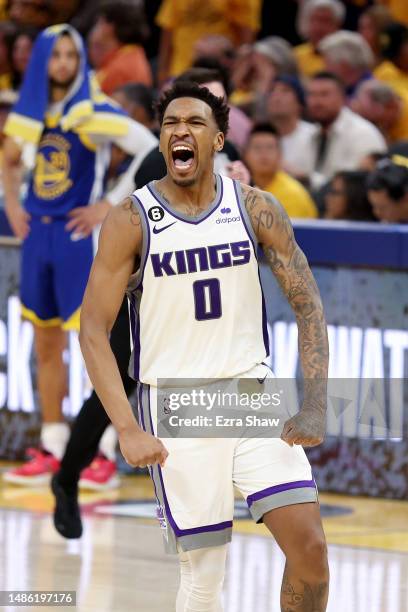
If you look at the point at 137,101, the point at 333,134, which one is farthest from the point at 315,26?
the point at 137,101

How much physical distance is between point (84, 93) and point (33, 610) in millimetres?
2973

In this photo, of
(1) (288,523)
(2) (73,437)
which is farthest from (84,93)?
(1) (288,523)

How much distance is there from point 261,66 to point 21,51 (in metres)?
2.11

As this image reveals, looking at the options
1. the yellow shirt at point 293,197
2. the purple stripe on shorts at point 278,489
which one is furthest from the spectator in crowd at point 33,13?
the purple stripe on shorts at point 278,489

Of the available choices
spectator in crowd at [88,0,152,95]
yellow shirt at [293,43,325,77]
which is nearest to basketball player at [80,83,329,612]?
spectator in crowd at [88,0,152,95]

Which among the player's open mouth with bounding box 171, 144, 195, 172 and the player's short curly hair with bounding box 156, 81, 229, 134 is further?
the player's short curly hair with bounding box 156, 81, 229, 134

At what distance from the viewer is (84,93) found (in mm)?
7488

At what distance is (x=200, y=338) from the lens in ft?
14.1

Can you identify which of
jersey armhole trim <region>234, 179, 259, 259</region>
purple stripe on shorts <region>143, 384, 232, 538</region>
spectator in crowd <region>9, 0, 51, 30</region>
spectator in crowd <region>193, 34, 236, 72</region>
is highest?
spectator in crowd <region>9, 0, 51, 30</region>

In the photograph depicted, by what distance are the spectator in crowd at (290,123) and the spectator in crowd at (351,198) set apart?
159 centimetres

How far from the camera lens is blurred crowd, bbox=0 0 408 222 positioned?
8534 mm

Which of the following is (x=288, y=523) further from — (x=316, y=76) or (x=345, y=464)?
(x=316, y=76)

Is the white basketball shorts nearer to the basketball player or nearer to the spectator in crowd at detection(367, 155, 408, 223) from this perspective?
the basketball player

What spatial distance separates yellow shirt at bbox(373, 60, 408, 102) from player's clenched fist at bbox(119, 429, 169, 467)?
259 inches
